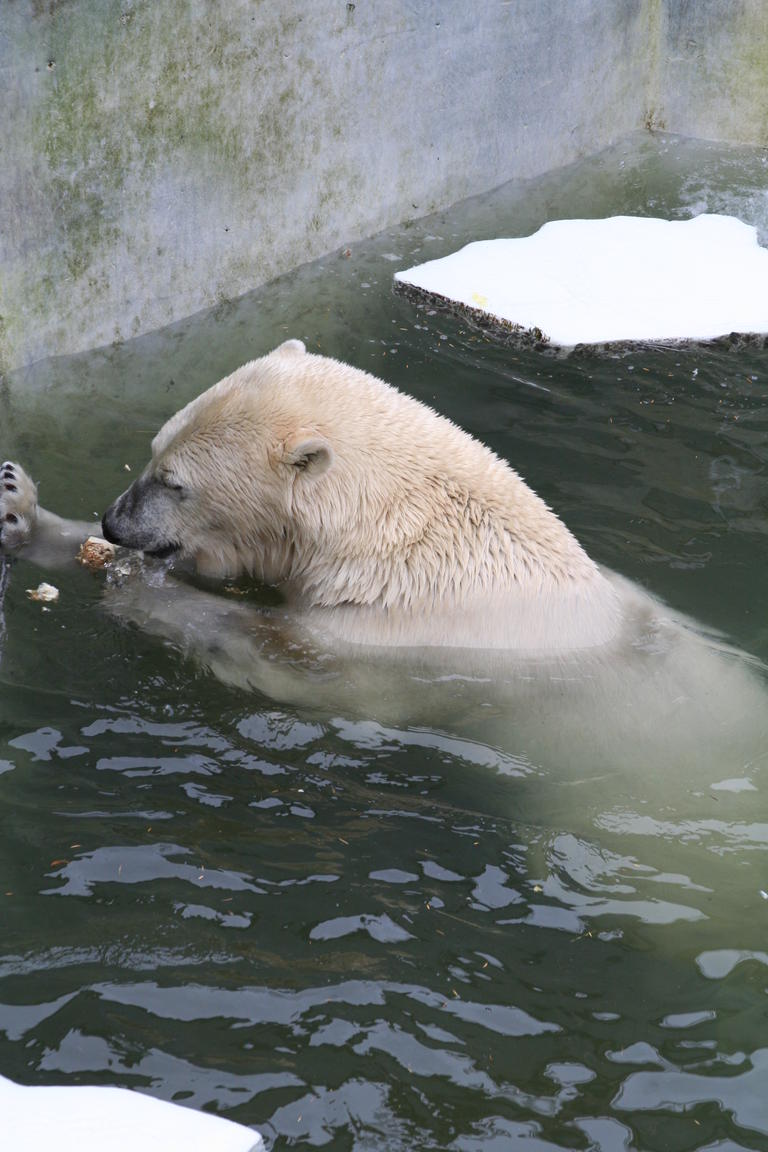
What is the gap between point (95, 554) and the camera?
16.2 feet

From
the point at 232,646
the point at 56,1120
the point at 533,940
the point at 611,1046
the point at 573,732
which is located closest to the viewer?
the point at 56,1120

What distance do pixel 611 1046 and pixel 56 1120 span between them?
137cm

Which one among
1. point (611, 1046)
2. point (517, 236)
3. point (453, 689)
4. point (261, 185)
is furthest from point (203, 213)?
point (611, 1046)

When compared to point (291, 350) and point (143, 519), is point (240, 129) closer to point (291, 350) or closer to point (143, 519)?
point (291, 350)

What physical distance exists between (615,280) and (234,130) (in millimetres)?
2444

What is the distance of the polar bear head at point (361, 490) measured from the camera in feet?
14.7

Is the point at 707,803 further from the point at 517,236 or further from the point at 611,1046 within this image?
the point at 517,236

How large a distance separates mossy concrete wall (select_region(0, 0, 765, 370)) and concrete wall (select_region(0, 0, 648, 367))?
0.01 m

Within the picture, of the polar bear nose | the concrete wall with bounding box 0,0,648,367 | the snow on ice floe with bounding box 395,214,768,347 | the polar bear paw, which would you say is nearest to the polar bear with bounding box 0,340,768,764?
the polar bear nose

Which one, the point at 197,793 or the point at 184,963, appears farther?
the point at 197,793

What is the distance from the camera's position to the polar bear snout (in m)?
4.79

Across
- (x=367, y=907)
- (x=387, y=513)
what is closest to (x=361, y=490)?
(x=387, y=513)

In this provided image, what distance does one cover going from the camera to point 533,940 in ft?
11.7

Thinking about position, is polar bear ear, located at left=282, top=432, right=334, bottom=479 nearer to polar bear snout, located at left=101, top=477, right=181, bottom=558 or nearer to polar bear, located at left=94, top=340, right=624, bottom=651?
polar bear, located at left=94, top=340, right=624, bottom=651
